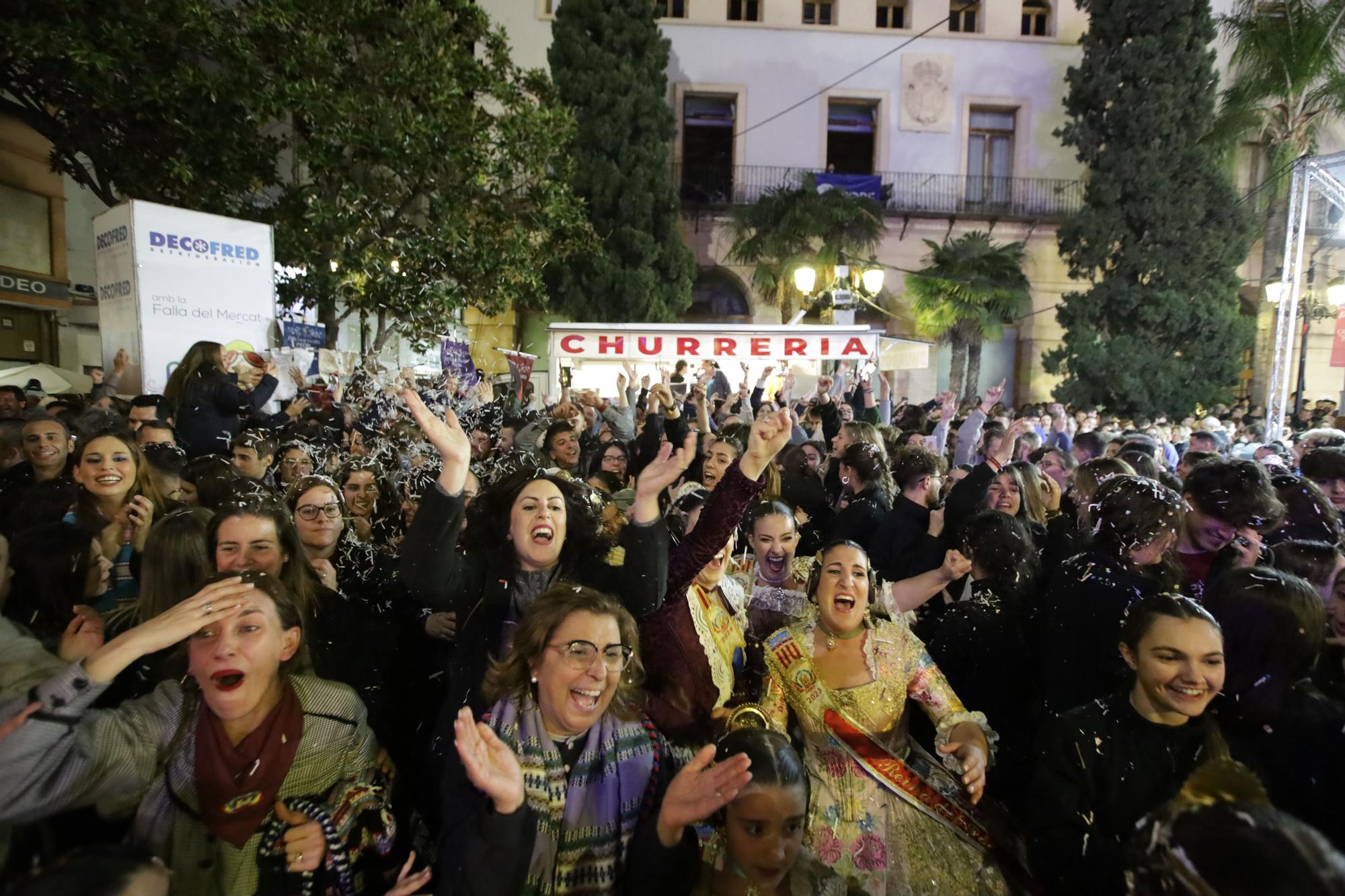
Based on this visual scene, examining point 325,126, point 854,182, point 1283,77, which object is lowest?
point 325,126

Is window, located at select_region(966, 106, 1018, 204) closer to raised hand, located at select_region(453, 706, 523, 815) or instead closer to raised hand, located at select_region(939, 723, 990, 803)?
raised hand, located at select_region(939, 723, 990, 803)

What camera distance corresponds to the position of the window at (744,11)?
69.1 ft

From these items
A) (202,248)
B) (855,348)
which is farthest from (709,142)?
(202,248)

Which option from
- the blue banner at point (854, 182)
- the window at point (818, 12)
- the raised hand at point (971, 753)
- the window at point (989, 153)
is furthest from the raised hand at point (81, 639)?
the window at point (818, 12)

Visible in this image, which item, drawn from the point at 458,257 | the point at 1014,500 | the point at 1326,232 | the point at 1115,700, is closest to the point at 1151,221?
the point at 1326,232

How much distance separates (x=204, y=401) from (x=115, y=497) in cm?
230

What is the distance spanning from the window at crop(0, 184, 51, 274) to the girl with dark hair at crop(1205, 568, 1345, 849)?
15751mm

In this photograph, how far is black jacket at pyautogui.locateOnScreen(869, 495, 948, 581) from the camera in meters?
3.83

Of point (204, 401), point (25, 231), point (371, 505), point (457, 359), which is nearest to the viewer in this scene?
point (371, 505)

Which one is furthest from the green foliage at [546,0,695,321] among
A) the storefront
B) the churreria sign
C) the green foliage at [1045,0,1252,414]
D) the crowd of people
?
the crowd of people

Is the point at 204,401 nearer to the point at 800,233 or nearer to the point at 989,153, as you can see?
the point at 800,233

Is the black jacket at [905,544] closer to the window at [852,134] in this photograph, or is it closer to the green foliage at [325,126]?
the green foliage at [325,126]

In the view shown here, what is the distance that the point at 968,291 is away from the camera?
17.2 m

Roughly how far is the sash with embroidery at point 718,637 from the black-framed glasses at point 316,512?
1591 millimetres
